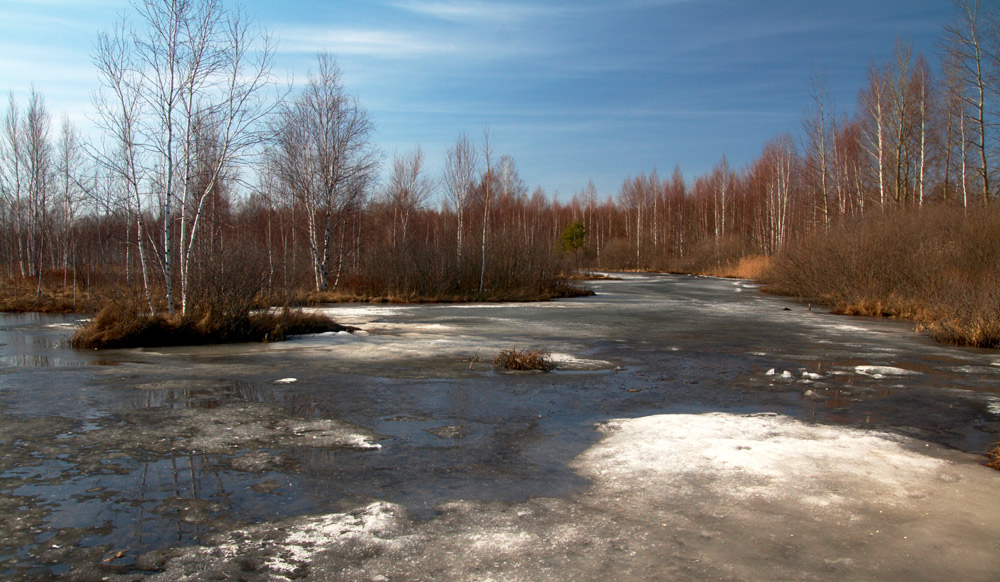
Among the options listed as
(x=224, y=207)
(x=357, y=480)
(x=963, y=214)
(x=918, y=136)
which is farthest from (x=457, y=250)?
(x=357, y=480)

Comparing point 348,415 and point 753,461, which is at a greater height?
point 348,415

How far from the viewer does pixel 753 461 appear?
5.92 m

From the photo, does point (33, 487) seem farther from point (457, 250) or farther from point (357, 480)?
point (457, 250)

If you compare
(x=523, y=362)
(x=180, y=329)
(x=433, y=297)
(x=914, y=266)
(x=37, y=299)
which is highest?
(x=914, y=266)

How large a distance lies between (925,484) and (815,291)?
2406cm

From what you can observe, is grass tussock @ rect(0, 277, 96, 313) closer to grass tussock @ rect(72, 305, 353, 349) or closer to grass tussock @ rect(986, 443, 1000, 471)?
grass tussock @ rect(72, 305, 353, 349)

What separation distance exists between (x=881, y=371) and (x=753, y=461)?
20.6 feet

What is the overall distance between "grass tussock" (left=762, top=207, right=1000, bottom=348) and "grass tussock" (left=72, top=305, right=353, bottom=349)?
1524 cm

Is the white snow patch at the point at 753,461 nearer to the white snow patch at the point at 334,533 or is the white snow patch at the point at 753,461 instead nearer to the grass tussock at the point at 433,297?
the white snow patch at the point at 334,533

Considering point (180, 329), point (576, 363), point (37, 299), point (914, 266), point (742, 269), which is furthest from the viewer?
point (742, 269)

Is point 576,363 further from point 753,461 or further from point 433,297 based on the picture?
point 433,297

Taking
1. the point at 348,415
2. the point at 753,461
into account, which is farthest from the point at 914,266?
the point at 348,415

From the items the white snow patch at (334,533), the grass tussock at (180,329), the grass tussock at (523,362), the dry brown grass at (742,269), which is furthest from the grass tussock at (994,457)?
the dry brown grass at (742,269)

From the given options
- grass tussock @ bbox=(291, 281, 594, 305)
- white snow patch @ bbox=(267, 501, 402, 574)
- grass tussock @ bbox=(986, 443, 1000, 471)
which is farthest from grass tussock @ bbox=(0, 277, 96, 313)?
grass tussock @ bbox=(986, 443, 1000, 471)
